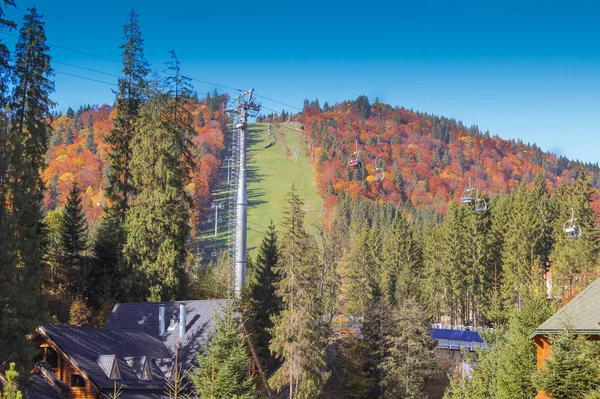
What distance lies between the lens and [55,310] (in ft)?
186

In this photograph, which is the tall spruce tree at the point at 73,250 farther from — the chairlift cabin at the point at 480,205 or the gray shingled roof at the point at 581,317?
the gray shingled roof at the point at 581,317

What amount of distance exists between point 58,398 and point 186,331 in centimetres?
928

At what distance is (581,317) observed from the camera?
29.1m

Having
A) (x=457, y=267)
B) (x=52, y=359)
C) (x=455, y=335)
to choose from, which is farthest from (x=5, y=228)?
(x=457, y=267)

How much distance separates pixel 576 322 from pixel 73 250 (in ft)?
144

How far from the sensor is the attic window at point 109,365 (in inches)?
1575

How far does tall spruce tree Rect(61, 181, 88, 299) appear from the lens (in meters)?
60.2

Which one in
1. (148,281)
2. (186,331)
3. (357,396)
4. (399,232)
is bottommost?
(357,396)

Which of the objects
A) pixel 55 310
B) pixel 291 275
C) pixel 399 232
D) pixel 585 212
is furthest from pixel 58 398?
pixel 585 212

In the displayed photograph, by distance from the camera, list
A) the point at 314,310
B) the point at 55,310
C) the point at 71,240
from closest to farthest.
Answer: the point at 314,310 → the point at 55,310 → the point at 71,240

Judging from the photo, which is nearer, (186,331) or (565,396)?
Result: (565,396)

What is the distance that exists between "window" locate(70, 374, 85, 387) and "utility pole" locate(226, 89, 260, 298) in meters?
13.3

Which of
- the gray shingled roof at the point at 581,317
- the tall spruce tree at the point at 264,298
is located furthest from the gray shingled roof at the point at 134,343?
the gray shingled roof at the point at 581,317

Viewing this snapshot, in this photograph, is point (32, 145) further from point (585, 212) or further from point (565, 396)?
point (585, 212)
